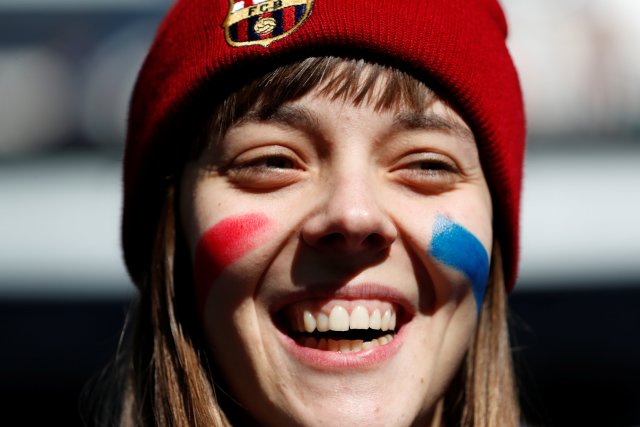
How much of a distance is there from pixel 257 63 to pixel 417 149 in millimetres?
416

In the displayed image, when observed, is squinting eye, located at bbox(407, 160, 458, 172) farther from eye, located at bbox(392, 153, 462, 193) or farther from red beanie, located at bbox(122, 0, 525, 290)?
red beanie, located at bbox(122, 0, 525, 290)

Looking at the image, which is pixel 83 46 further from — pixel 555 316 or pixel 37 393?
pixel 555 316

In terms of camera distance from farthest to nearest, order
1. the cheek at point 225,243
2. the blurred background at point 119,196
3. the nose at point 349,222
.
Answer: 1. the blurred background at point 119,196
2. the cheek at point 225,243
3. the nose at point 349,222

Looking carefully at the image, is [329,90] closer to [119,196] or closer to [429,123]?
[429,123]

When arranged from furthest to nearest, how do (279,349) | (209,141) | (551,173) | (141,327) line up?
(551,173) < (141,327) < (209,141) < (279,349)

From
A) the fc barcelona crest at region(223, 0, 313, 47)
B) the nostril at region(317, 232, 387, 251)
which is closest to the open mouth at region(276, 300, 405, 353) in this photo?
the nostril at region(317, 232, 387, 251)

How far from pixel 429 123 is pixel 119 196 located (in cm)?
458

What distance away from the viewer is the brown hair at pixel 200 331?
2014mm

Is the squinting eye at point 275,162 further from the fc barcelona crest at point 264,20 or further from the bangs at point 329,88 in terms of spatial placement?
the fc barcelona crest at point 264,20

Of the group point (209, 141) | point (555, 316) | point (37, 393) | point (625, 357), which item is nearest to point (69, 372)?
point (37, 393)

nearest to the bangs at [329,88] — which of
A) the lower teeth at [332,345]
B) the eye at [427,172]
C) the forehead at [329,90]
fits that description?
the forehead at [329,90]

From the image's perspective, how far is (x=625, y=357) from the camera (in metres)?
6.46

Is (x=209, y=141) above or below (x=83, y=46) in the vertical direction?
below

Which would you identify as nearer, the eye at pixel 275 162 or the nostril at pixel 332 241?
the nostril at pixel 332 241
